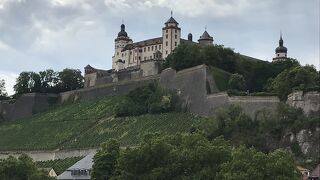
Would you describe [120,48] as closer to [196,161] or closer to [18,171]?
[18,171]

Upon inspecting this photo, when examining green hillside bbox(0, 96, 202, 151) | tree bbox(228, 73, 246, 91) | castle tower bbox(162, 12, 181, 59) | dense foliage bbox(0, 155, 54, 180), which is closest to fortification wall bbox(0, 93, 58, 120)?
green hillside bbox(0, 96, 202, 151)

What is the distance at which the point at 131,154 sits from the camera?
6166 centimetres

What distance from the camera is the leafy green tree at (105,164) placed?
66.8m

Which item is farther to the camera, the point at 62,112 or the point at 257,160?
the point at 62,112

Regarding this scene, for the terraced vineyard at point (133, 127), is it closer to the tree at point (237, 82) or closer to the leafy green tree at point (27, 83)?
the tree at point (237, 82)

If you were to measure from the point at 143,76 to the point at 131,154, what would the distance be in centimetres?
6054

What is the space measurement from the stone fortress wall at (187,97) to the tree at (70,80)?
433 cm

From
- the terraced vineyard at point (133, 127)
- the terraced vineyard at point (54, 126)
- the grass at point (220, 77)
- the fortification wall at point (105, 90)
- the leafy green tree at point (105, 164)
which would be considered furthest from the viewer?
the fortification wall at point (105, 90)

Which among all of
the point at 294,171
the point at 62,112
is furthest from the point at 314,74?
the point at 62,112

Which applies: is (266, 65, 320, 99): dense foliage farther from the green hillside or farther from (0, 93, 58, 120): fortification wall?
(0, 93, 58, 120): fortification wall

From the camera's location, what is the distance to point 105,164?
2653 inches

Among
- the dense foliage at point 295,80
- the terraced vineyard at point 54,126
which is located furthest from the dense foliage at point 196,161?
the terraced vineyard at point 54,126

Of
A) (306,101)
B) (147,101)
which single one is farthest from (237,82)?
(306,101)

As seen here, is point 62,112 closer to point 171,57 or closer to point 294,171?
point 171,57
